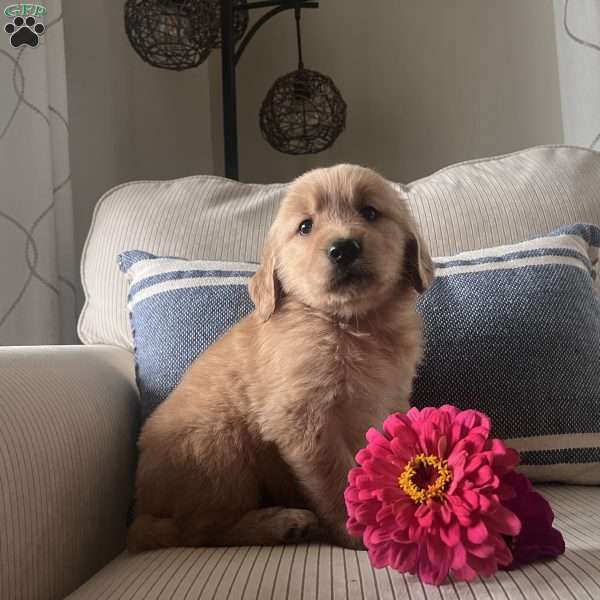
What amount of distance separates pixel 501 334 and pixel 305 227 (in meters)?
0.39

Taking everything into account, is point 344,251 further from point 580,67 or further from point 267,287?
point 580,67

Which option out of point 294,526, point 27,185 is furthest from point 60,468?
point 27,185

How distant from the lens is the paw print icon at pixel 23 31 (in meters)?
1.88

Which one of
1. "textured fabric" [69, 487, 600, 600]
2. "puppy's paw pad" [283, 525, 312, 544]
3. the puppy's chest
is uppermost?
the puppy's chest

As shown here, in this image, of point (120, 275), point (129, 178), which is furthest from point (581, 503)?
point (129, 178)

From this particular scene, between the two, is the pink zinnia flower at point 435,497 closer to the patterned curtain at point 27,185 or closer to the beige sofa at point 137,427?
the beige sofa at point 137,427

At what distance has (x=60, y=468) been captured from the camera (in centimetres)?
102

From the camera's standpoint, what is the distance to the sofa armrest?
91 cm

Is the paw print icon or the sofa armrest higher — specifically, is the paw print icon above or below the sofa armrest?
above

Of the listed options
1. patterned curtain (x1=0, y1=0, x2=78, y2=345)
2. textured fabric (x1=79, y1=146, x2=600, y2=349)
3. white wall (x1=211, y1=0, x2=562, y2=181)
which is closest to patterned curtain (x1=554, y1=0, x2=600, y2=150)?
white wall (x1=211, y1=0, x2=562, y2=181)

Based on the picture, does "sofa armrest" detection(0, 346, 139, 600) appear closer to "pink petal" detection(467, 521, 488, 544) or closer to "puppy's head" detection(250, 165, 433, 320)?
"puppy's head" detection(250, 165, 433, 320)

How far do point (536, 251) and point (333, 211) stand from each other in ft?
1.41

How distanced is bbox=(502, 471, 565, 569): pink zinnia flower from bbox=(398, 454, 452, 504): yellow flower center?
7 cm

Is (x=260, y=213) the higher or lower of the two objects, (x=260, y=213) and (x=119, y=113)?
the lower
